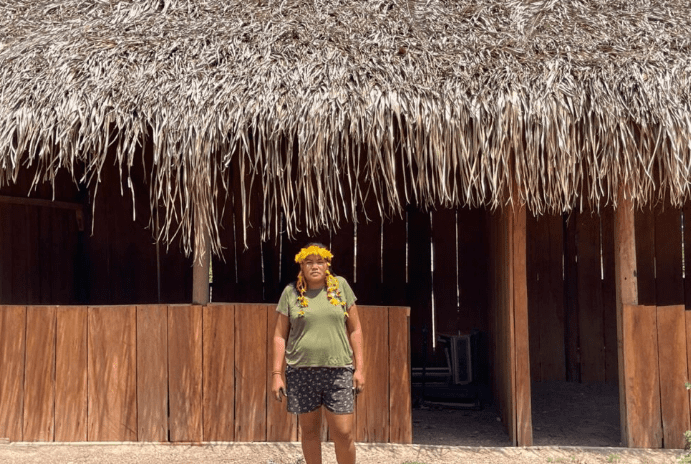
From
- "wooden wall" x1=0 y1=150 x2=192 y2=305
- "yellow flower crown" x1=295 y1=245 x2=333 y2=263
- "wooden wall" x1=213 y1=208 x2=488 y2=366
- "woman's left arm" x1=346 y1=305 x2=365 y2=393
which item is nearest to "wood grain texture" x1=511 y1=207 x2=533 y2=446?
"woman's left arm" x1=346 y1=305 x2=365 y2=393

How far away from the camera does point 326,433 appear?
166 inches

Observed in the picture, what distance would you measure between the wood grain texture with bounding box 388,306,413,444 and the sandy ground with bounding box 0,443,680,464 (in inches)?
4.0

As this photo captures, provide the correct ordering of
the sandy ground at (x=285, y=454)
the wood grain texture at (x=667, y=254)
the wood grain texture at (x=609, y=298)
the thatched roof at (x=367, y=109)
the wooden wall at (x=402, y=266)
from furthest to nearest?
the wooden wall at (x=402, y=266), the wood grain texture at (x=609, y=298), the wood grain texture at (x=667, y=254), the sandy ground at (x=285, y=454), the thatched roof at (x=367, y=109)

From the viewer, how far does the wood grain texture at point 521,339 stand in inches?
164

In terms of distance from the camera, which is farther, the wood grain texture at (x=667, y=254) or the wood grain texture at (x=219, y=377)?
the wood grain texture at (x=667, y=254)

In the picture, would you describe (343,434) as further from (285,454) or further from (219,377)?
(219,377)

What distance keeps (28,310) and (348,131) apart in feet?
7.54

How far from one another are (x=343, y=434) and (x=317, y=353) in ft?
1.40

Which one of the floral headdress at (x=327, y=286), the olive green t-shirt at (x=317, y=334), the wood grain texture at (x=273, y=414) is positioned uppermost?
the floral headdress at (x=327, y=286)

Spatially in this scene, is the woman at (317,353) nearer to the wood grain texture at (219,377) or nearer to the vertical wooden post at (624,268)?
the wood grain texture at (219,377)

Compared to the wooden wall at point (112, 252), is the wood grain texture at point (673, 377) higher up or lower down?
lower down

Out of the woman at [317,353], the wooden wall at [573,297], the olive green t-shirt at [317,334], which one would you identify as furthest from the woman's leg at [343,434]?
the wooden wall at [573,297]

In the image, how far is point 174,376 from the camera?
164 inches

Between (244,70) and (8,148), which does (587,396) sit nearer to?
(244,70)
